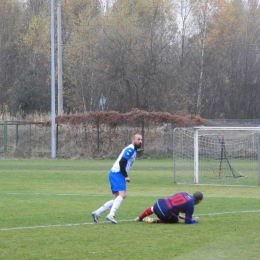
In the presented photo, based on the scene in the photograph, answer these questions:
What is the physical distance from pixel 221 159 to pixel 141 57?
98.0 ft

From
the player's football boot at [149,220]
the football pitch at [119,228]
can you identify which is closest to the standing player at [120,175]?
the football pitch at [119,228]

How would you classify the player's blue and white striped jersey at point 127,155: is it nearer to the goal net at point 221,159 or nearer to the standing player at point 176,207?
the standing player at point 176,207

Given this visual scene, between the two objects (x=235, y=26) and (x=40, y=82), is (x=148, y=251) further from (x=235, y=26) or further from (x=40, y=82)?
(x=235, y=26)

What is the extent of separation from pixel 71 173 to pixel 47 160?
1141 centimetres

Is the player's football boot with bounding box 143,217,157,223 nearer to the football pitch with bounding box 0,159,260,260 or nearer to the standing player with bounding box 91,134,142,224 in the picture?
the football pitch with bounding box 0,159,260,260

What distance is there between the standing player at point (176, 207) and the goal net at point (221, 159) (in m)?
11.3

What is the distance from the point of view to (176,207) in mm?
12078

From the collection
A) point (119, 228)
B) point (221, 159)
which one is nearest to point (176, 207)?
point (119, 228)

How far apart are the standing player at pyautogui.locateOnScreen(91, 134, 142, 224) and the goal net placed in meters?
11.3

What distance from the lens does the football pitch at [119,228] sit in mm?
9414

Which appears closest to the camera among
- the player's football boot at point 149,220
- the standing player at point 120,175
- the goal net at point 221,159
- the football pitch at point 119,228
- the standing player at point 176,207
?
the football pitch at point 119,228

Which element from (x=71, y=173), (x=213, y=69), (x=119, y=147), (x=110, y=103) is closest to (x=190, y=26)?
(x=213, y=69)

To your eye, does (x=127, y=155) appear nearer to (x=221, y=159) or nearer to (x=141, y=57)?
(x=221, y=159)

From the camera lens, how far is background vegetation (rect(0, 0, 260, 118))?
5400 cm
